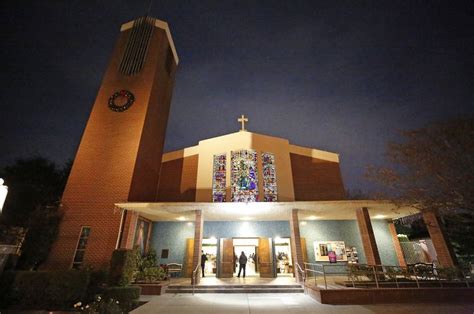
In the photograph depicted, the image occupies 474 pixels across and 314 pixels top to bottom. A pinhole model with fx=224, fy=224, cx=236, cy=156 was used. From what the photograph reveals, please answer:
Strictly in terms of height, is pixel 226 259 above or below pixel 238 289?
above

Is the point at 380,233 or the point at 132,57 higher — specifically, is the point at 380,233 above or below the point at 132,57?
below

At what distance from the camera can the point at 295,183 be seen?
611 inches

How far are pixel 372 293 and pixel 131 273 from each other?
28.6ft

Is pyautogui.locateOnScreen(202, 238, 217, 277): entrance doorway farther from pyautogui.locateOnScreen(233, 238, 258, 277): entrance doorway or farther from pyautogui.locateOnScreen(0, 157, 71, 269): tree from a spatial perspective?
pyautogui.locateOnScreen(0, 157, 71, 269): tree

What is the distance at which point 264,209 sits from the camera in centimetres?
1138

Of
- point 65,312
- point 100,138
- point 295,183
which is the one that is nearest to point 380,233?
point 295,183

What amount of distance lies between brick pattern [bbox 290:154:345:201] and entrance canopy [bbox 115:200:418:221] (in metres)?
1.77

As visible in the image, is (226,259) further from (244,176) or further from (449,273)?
(449,273)

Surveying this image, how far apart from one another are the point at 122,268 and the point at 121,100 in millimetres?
10839

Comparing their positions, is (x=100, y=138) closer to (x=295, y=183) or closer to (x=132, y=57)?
(x=132, y=57)

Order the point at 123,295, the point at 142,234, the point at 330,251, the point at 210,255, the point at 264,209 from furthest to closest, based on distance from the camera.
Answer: the point at 210,255 → the point at 330,251 → the point at 142,234 → the point at 264,209 → the point at 123,295

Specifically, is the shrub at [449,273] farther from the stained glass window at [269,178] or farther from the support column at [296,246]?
the stained glass window at [269,178]

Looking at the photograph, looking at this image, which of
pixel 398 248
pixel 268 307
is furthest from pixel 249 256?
pixel 398 248

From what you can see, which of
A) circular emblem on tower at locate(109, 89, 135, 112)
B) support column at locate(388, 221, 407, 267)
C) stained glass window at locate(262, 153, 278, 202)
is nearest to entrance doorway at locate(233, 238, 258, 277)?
stained glass window at locate(262, 153, 278, 202)
